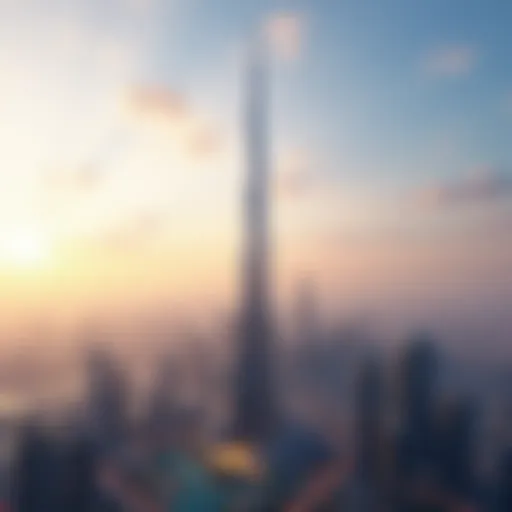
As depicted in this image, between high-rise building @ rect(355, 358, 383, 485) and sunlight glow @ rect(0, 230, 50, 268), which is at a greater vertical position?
sunlight glow @ rect(0, 230, 50, 268)

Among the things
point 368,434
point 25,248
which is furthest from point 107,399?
point 368,434

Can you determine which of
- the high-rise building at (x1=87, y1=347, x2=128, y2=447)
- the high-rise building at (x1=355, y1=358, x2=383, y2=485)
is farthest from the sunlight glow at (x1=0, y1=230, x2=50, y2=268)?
the high-rise building at (x1=355, y1=358, x2=383, y2=485)

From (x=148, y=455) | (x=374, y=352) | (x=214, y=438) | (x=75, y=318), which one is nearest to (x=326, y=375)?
(x=374, y=352)

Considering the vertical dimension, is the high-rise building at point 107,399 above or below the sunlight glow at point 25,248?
below

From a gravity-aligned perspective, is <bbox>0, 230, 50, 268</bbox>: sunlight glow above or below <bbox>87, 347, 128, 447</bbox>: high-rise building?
above

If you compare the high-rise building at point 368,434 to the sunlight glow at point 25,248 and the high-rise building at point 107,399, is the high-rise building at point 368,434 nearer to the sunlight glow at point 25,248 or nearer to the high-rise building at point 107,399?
the high-rise building at point 107,399

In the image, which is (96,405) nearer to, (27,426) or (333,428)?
(27,426)

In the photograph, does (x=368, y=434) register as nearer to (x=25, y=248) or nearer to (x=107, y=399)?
(x=107, y=399)

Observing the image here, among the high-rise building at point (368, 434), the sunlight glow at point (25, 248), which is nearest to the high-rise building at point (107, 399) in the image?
the sunlight glow at point (25, 248)

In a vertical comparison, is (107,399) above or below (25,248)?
below

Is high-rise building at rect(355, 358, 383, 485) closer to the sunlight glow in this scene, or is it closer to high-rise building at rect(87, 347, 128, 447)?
high-rise building at rect(87, 347, 128, 447)

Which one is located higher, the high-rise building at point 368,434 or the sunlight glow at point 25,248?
the sunlight glow at point 25,248
